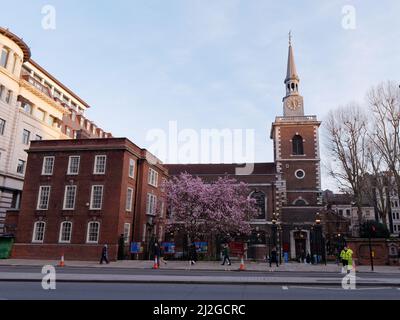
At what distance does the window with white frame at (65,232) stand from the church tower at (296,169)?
2882cm

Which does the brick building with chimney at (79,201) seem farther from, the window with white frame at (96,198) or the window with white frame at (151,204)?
the window with white frame at (151,204)

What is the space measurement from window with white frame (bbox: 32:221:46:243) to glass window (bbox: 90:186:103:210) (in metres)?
5.25

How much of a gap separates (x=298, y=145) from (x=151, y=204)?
85.9 ft

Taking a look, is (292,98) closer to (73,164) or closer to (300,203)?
(300,203)

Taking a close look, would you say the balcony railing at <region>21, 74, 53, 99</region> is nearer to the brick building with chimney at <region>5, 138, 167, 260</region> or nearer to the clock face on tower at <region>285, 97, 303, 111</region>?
the brick building with chimney at <region>5, 138, 167, 260</region>

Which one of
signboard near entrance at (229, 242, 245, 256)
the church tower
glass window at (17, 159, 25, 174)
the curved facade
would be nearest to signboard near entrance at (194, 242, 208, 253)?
signboard near entrance at (229, 242, 245, 256)

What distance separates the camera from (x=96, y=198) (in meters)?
32.2

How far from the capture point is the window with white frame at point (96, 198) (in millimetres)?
31927

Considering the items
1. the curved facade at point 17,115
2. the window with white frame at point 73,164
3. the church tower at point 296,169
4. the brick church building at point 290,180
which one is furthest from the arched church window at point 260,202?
the curved facade at point 17,115

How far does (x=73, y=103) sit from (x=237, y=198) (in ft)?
129

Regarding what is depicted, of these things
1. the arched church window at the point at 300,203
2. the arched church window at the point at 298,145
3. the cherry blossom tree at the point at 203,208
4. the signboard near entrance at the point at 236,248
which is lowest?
the signboard near entrance at the point at 236,248

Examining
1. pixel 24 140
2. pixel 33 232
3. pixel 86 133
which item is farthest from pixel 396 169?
pixel 86 133

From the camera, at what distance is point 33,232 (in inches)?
1272

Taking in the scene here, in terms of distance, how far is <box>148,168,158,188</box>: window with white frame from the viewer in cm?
3903
